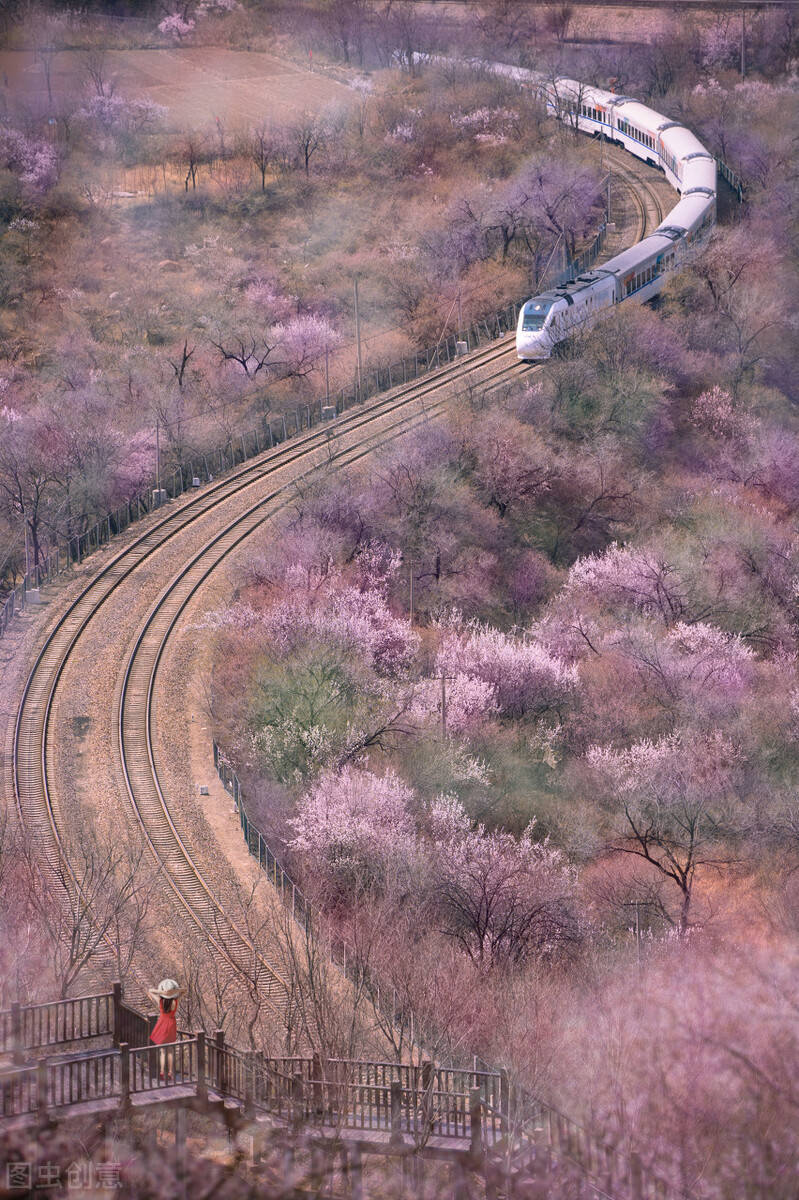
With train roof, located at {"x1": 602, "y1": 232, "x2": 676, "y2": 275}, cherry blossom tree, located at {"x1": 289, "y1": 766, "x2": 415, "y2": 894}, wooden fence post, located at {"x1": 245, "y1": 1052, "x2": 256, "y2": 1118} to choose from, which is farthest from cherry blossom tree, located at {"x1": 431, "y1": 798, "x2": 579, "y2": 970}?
train roof, located at {"x1": 602, "y1": 232, "x2": 676, "y2": 275}

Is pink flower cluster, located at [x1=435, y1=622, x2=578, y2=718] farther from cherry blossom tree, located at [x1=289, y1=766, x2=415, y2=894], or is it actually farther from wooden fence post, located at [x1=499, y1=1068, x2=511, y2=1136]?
wooden fence post, located at [x1=499, y1=1068, x2=511, y2=1136]

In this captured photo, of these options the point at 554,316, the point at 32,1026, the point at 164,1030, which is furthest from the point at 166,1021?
the point at 554,316

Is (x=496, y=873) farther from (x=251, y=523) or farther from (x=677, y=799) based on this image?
(x=251, y=523)

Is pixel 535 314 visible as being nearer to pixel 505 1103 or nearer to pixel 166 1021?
pixel 505 1103

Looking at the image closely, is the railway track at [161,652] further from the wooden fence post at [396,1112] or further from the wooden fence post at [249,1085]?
the wooden fence post at [396,1112]

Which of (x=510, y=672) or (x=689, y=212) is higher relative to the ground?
(x=689, y=212)
